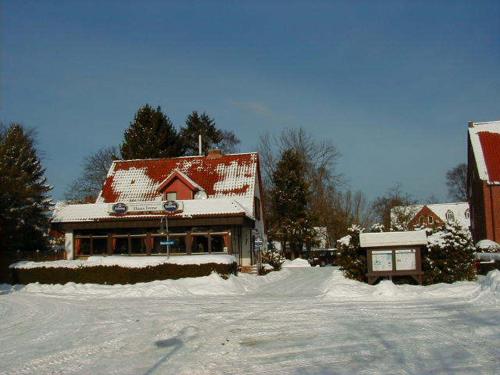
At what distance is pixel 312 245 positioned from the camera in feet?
183

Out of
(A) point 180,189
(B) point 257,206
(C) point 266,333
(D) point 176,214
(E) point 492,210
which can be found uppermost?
(A) point 180,189

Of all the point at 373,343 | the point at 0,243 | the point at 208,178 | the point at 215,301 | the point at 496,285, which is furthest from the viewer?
the point at 208,178

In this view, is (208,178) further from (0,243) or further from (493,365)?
(493,365)

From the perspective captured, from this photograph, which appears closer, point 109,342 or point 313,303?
point 109,342

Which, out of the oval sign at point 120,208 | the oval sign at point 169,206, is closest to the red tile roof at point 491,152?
the oval sign at point 169,206

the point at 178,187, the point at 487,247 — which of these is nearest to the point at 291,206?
the point at 178,187

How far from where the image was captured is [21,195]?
1412 inches

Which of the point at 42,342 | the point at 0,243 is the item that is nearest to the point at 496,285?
the point at 42,342

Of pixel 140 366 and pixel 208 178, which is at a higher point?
pixel 208 178

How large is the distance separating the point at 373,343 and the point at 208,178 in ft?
97.5

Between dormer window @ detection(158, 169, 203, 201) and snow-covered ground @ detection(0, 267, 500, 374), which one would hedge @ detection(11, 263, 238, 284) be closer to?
snow-covered ground @ detection(0, 267, 500, 374)

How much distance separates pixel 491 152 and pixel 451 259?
23092mm

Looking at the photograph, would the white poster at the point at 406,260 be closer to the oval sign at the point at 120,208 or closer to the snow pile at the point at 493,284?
the snow pile at the point at 493,284

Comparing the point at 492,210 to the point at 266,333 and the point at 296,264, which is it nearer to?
the point at 296,264
